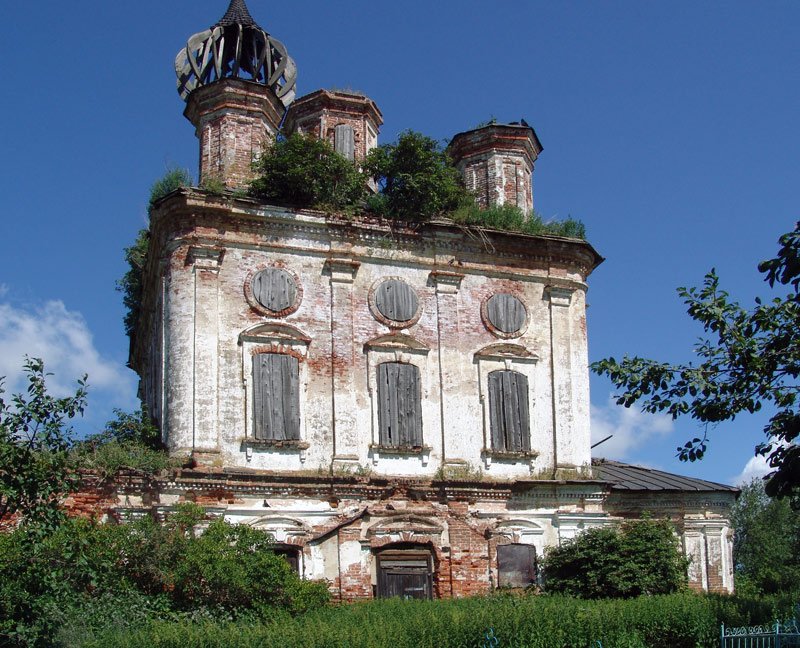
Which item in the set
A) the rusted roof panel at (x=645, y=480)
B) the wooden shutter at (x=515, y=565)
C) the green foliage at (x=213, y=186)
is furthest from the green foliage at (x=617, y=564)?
A: the green foliage at (x=213, y=186)

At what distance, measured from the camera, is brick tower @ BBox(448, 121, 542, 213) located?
85.9 ft

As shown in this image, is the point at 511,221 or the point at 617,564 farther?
the point at 511,221

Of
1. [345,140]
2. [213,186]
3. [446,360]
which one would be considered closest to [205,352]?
[213,186]

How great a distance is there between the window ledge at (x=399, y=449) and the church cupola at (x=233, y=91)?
20.6 feet

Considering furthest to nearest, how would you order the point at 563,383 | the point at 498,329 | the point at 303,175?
1. the point at 563,383
2. the point at 498,329
3. the point at 303,175

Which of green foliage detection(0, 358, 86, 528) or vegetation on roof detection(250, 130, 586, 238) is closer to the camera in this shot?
green foliage detection(0, 358, 86, 528)

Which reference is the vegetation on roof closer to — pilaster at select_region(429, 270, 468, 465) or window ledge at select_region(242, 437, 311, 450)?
pilaster at select_region(429, 270, 468, 465)

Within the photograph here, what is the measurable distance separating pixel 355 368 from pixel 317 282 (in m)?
1.88

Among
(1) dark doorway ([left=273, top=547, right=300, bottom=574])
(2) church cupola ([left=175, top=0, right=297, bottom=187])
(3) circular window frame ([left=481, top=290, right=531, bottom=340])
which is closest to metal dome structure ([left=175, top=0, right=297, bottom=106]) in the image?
(2) church cupola ([left=175, top=0, right=297, bottom=187])

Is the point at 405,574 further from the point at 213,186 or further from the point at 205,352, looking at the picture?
the point at 213,186

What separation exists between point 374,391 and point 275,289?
9.15ft

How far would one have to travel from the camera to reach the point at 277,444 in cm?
2094

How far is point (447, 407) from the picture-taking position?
2238 cm

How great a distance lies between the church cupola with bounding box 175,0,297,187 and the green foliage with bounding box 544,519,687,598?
1010cm
